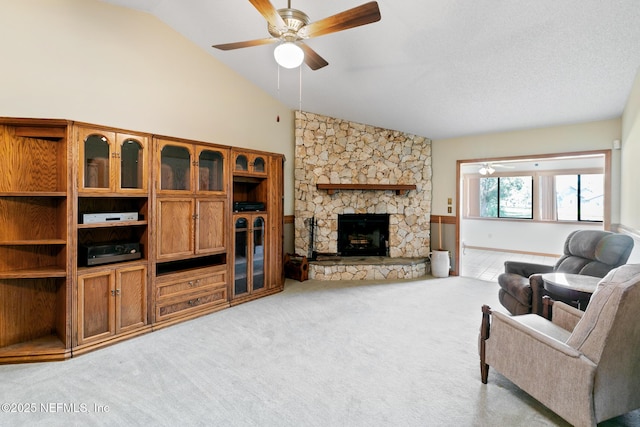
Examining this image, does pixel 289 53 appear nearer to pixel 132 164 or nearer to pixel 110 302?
pixel 132 164

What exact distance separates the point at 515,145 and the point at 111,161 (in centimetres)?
554

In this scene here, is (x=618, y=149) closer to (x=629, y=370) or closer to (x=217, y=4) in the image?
(x=629, y=370)

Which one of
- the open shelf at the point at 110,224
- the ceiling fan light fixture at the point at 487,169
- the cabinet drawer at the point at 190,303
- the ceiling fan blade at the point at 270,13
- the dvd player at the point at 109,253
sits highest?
the ceiling fan blade at the point at 270,13

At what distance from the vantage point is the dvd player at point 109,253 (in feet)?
9.32

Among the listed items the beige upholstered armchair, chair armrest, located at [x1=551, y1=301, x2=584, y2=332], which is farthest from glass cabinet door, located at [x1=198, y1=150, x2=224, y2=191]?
chair armrest, located at [x1=551, y1=301, x2=584, y2=332]

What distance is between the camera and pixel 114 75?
332 cm

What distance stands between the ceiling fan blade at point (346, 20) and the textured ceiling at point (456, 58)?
2.51ft

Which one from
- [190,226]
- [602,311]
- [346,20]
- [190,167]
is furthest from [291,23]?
[602,311]

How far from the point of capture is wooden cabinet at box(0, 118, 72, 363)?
104 inches

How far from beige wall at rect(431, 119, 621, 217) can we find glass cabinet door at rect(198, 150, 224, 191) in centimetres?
390

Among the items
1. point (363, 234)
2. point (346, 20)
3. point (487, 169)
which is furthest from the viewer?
point (487, 169)

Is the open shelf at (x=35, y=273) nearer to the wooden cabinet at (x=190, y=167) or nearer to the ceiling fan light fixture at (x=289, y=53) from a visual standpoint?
the wooden cabinet at (x=190, y=167)

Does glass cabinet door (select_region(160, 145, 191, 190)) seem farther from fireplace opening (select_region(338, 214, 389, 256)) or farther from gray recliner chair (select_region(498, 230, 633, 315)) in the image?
gray recliner chair (select_region(498, 230, 633, 315))

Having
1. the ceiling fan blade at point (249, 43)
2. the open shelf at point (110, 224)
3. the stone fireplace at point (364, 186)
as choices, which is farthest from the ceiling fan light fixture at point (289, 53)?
the stone fireplace at point (364, 186)
